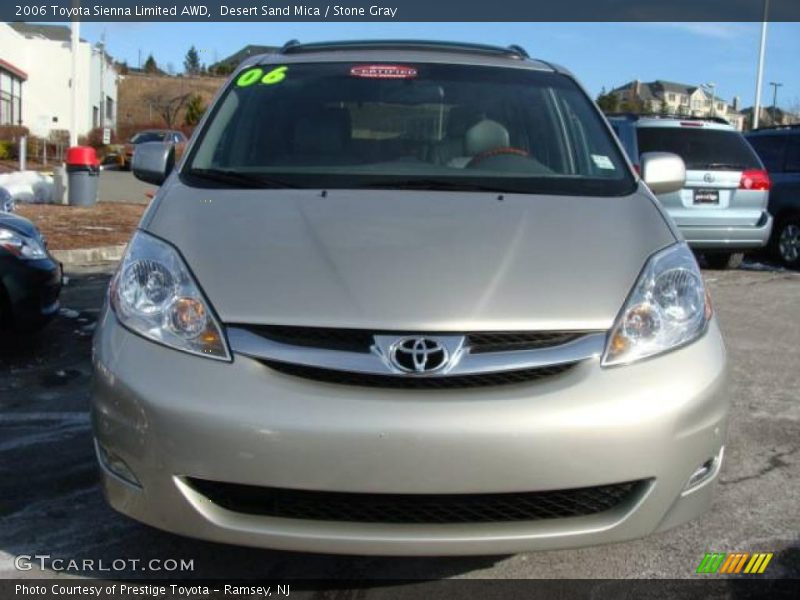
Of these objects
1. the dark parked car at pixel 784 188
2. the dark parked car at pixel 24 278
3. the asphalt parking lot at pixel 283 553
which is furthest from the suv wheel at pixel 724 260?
the dark parked car at pixel 24 278

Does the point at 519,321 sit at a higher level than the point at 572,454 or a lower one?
higher

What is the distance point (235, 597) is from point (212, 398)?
0.77 m

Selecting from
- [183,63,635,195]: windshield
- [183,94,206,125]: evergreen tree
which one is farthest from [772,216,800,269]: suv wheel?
[183,94,206,125]: evergreen tree

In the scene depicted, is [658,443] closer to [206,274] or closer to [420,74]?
[206,274]

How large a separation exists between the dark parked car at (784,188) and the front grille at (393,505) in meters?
9.42

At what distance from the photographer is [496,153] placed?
3637 mm

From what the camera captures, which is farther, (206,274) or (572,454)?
(206,274)

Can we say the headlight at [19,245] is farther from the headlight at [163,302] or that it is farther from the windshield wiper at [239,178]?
the headlight at [163,302]

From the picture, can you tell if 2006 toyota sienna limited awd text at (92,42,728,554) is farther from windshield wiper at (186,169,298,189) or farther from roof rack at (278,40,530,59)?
roof rack at (278,40,530,59)

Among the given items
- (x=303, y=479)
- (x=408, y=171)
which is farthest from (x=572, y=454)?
(x=408, y=171)

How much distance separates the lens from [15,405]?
4621 millimetres

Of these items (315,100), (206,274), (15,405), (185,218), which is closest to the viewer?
(206,274)

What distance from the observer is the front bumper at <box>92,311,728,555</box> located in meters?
2.29

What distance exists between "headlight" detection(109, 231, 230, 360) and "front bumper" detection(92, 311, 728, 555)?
0.19 ft
